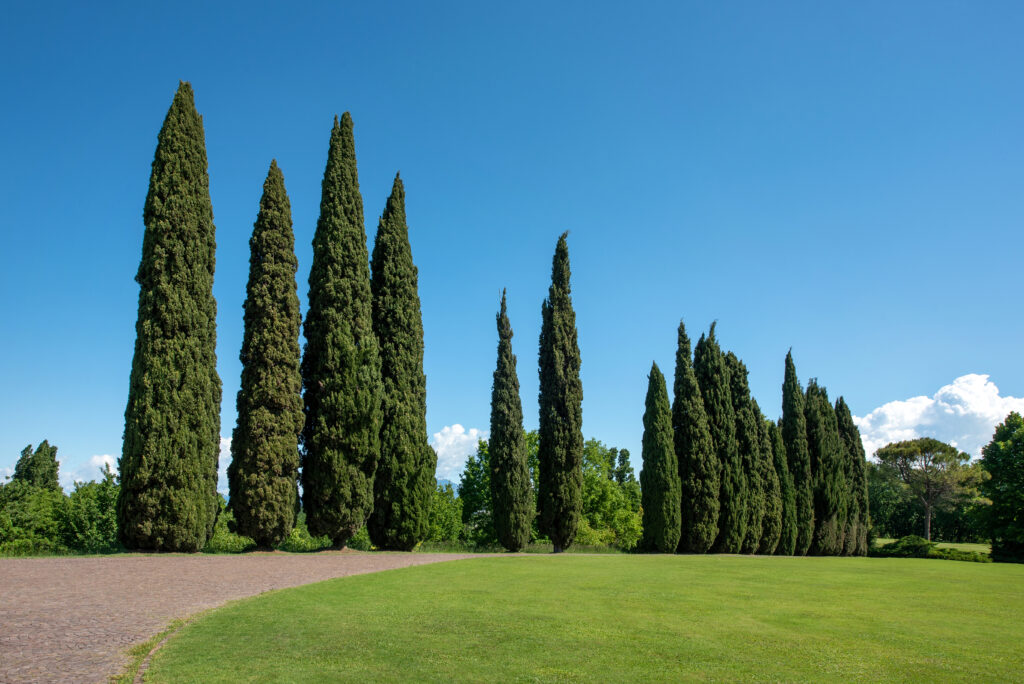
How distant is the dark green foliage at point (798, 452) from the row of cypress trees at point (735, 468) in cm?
6

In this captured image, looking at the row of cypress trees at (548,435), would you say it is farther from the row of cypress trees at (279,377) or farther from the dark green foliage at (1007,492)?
the dark green foliage at (1007,492)

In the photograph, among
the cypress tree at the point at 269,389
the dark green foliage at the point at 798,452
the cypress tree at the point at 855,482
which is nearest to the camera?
the cypress tree at the point at 269,389

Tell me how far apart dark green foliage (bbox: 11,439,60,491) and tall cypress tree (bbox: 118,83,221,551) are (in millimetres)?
25423

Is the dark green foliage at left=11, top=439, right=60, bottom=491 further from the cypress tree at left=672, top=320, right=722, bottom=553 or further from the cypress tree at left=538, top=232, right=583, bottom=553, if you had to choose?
the cypress tree at left=672, top=320, right=722, bottom=553

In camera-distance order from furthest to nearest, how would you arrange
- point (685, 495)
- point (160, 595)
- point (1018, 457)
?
point (1018, 457) < point (685, 495) < point (160, 595)

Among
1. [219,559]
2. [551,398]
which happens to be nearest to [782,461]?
[551,398]

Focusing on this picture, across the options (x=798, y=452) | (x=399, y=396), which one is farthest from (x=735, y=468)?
(x=399, y=396)

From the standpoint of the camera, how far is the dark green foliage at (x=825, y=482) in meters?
36.4

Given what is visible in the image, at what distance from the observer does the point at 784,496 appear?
3388 centimetres

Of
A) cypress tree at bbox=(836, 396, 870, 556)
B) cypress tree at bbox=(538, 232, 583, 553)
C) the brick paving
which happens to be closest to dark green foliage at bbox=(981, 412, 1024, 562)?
cypress tree at bbox=(836, 396, 870, 556)

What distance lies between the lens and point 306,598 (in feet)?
30.8

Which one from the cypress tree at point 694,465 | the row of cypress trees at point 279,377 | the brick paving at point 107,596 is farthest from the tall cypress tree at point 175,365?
the cypress tree at point 694,465

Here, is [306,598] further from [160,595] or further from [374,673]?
[374,673]

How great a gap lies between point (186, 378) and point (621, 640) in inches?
598
